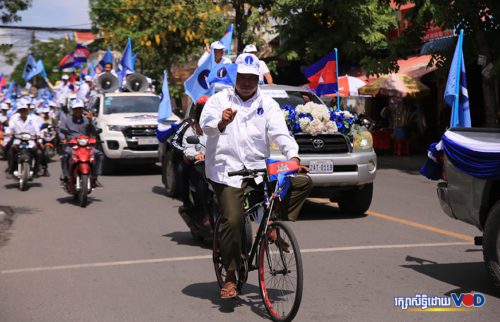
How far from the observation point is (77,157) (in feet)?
43.5

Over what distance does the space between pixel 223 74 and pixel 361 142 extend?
250 cm

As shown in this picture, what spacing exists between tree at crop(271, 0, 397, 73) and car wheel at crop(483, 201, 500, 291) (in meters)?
19.8

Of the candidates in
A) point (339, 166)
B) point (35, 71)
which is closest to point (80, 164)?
point (339, 166)

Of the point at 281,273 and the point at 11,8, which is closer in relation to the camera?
the point at 281,273

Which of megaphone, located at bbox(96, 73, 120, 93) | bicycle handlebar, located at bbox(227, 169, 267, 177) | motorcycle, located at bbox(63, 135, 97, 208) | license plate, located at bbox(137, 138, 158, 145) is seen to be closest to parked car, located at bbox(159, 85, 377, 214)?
motorcycle, located at bbox(63, 135, 97, 208)

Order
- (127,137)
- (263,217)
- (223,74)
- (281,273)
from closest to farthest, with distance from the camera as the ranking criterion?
(281,273) < (263,217) < (223,74) < (127,137)

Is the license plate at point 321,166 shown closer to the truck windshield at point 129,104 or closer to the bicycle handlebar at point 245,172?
the bicycle handlebar at point 245,172

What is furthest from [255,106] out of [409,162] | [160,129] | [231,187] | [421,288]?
[409,162]

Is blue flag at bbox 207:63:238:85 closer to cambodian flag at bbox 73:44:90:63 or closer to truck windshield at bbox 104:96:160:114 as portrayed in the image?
truck windshield at bbox 104:96:160:114

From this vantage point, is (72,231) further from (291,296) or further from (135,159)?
(135,159)

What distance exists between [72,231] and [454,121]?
5.19 meters

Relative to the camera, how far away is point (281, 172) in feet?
18.1

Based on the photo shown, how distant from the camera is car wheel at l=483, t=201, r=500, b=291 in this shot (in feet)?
20.0

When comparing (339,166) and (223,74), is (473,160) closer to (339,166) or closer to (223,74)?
(339,166)
